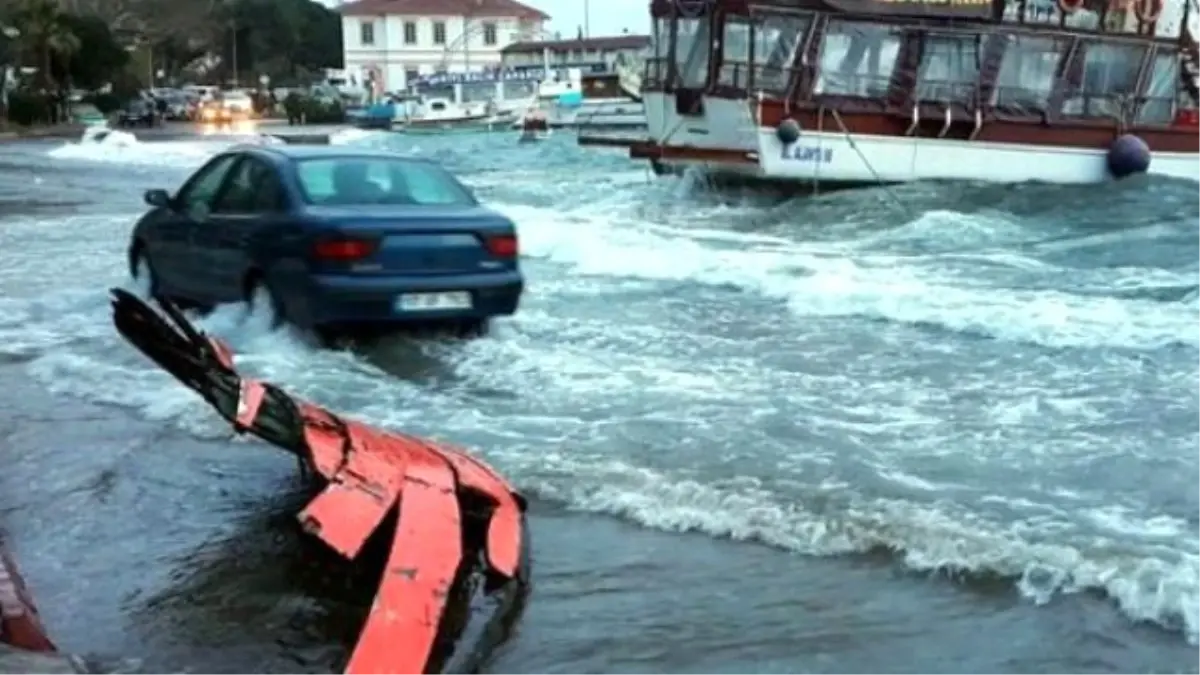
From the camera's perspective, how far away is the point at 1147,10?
31.1 metres

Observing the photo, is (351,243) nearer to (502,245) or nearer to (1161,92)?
(502,245)

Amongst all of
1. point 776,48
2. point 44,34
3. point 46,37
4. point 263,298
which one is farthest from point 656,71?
point 44,34

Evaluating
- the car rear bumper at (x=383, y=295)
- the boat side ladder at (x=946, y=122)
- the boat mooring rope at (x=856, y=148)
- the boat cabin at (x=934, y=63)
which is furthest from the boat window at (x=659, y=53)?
the car rear bumper at (x=383, y=295)

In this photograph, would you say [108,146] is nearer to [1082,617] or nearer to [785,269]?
[785,269]

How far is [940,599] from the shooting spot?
618 cm

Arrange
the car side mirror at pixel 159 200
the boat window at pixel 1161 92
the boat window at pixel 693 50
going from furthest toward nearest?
the boat window at pixel 693 50 < the boat window at pixel 1161 92 < the car side mirror at pixel 159 200

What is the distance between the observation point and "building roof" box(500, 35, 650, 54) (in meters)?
99.1

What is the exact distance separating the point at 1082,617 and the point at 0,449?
5.62 metres

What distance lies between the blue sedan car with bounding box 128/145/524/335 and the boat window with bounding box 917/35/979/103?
18951 mm

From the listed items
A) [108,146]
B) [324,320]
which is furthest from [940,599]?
[108,146]

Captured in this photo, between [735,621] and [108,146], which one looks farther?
[108,146]

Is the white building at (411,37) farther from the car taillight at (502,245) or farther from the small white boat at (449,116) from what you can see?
the car taillight at (502,245)

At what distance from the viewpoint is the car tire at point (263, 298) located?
11422mm

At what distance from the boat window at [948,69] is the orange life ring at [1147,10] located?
13.6 ft
